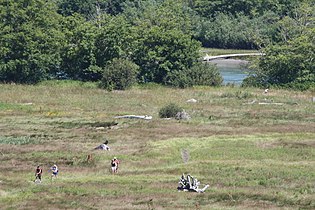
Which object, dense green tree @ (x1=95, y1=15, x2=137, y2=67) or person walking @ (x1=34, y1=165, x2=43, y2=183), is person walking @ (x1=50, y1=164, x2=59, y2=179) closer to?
person walking @ (x1=34, y1=165, x2=43, y2=183)

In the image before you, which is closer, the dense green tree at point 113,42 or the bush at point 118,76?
the bush at point 118,76

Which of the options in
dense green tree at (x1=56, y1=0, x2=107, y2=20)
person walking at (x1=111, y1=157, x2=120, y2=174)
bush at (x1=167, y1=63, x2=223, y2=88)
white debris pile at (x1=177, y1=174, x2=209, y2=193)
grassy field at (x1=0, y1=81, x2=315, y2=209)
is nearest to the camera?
grassy field at (x1=0, y1=81, x2=315, y2=209)

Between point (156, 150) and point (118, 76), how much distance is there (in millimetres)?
43476

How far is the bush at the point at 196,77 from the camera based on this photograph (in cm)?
10825

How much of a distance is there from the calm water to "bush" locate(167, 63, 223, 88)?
13.5 meters

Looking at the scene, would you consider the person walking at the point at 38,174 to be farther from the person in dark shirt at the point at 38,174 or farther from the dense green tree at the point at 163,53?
the dense green tree at the point at 163,53

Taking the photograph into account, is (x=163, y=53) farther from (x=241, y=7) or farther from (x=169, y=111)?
(x=241, y=7)

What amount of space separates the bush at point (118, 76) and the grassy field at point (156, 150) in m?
5.16

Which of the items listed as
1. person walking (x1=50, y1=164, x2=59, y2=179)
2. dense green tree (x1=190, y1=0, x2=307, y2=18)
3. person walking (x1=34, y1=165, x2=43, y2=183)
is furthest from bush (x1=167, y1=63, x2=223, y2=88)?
dense green tree (x1=190, y1=0, x2=307, y2=18)

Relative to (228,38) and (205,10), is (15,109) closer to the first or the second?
(228,38)

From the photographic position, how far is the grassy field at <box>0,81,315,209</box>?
155 feet

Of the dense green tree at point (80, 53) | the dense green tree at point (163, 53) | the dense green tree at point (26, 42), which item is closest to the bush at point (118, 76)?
the dense green tree at point (80, 53)

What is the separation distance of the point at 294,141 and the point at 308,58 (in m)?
46.1

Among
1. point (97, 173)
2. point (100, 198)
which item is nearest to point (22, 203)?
point (100, 198)
